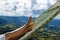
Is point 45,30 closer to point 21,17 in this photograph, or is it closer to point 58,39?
point 58,39

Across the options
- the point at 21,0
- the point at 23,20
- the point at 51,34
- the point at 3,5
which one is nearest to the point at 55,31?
the point at 51,34

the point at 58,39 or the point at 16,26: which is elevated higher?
the point at 16,26

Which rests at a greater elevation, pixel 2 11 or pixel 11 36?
pixel 2 11

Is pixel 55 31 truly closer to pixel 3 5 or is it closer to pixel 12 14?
pixel 12 14

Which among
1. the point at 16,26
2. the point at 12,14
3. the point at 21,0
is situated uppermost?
the point at 21,0

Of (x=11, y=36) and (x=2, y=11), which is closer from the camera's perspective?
(x=11, y=36)

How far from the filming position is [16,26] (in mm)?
2674

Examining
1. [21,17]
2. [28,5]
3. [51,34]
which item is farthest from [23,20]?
[51,34]

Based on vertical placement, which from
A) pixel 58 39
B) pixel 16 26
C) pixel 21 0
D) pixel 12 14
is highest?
pixel 21 0

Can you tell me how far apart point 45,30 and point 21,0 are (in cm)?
54

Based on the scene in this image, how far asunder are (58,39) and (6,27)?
747 millimetres

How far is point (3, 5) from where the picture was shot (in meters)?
2.74

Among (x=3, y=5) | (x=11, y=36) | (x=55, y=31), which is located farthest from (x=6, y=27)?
(x=55, y=31)

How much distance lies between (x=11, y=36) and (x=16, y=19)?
535 millimetres
